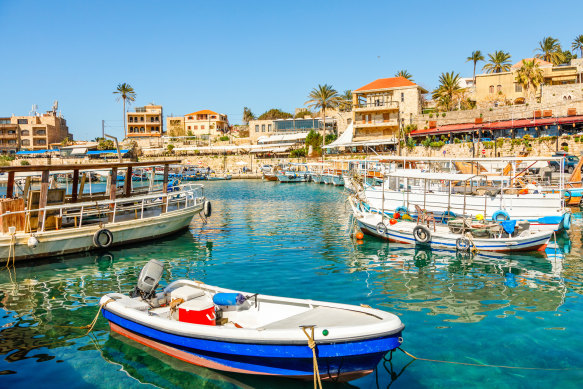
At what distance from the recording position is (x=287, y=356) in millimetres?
6688

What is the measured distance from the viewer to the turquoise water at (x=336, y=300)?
7.74 metres

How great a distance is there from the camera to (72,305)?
11.5 metres

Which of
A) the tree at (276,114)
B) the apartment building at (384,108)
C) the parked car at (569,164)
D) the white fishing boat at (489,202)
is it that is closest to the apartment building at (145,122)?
the tree at (276,114)

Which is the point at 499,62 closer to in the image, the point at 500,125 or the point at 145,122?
the point at 500,125

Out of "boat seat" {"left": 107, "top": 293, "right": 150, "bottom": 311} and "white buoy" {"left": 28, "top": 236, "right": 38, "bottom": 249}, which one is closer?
"boat seat" {"left": 107, "top": 293, "right": 150, "bottom": 311}

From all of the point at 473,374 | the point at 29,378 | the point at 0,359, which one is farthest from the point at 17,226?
the point at 473,374

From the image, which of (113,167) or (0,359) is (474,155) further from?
(0,359)

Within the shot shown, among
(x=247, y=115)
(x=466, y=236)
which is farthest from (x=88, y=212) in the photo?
(x=247, y=115)

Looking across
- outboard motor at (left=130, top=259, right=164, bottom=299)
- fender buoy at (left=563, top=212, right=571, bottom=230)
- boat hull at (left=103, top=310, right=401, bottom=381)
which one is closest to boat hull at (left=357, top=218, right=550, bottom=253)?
fender buoy at (left=563, top=212, right=571, bottom=230)

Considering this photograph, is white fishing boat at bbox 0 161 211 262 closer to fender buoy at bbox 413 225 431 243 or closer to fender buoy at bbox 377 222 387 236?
fender buoy at bbox 377 222 387 236

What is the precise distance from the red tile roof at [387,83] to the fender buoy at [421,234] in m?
52.3

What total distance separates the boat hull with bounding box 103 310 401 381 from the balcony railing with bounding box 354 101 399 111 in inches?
2438

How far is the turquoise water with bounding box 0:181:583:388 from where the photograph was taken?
305 inches

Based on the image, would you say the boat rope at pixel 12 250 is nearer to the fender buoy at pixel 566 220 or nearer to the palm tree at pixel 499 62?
the fender buoy at pixel 566 220
